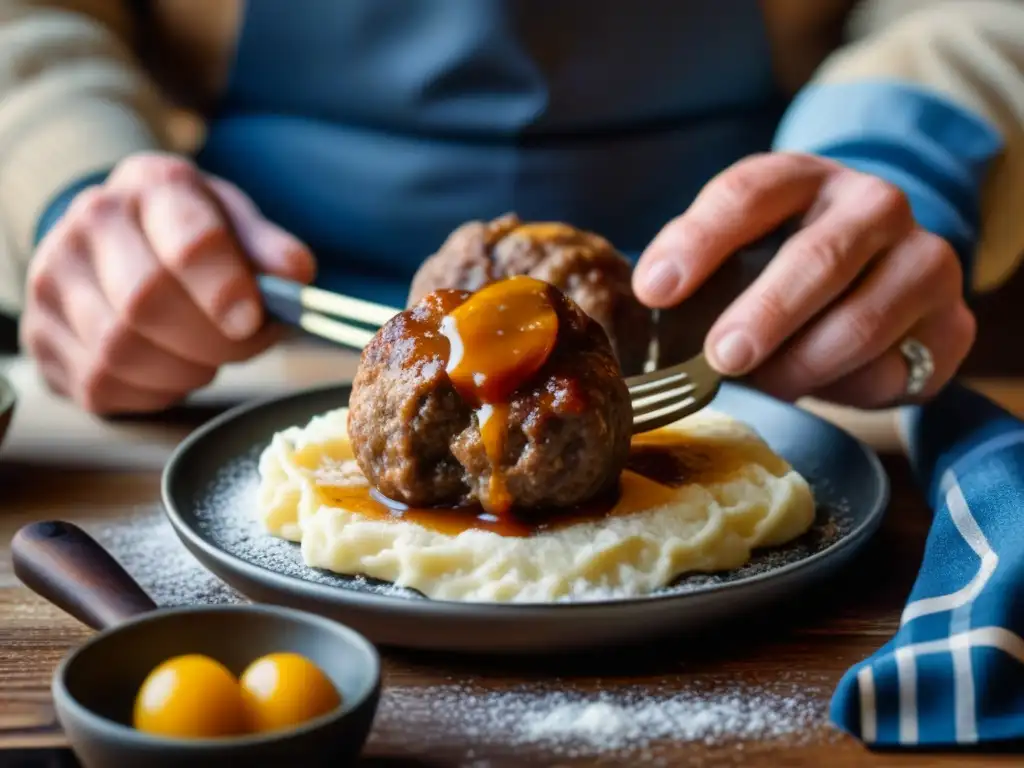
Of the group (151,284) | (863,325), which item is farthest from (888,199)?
(151,284)

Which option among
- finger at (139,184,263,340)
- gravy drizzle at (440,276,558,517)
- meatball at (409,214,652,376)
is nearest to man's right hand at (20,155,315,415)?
finger at (139,184,263,340)

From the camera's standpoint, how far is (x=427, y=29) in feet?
10.7

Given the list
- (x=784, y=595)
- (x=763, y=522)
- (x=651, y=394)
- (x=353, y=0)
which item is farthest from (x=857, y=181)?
(x=353, y=0)

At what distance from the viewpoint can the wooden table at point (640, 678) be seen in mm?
1341

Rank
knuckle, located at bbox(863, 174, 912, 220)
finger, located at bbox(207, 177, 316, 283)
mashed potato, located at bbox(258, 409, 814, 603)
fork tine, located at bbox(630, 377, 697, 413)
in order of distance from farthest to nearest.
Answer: finger, located at bbox(207, 177, 316, 283), knuckle, located at bbox(863, 174, 912, 220), fork tine, located at bbox(630, 377, 697, 413), mashed potato, located at bbox(258, 409, 814, 603)

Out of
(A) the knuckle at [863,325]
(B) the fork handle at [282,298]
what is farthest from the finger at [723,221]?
(B) the fork handle at [282,298]

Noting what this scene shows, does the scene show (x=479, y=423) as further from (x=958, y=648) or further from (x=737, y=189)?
(x=737, y=189)

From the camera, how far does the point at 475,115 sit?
10.8ft

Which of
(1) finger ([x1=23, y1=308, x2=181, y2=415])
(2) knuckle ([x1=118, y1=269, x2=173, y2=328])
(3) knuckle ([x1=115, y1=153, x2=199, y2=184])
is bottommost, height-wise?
(1) finger ([x1=23, y1=308, x2=181, y2=415])

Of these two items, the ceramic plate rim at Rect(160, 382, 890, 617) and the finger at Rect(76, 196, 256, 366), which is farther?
the finger at Rect(76, 196, 256, 366)

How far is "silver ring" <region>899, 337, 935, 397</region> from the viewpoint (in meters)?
2.43

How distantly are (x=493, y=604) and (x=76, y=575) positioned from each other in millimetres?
549

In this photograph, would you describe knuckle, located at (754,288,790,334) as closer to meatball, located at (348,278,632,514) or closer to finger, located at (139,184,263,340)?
meatball, located at (348,278,632,514)

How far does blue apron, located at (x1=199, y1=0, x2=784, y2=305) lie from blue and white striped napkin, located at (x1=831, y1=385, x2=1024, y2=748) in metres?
1.77
